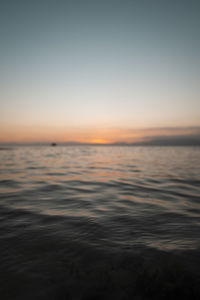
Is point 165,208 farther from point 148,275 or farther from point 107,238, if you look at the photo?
point 148,275

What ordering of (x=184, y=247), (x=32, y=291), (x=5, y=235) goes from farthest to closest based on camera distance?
(x=5, y=235), (x=184, y=247), (x=32, y=291)

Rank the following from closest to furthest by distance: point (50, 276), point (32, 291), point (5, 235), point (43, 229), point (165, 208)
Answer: point (32, 291) → point (50, 276) → point (5, 235) → point (43, 229) → point (165, 208)

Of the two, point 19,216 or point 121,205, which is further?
point 121,205

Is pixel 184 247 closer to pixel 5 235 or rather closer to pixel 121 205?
pixel 121 205

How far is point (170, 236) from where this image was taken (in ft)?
10.4

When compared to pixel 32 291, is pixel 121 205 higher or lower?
lower

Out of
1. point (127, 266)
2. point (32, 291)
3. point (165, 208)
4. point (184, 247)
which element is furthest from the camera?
point (165, 208)

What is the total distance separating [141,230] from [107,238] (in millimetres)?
809

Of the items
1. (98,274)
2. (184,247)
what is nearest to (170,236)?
(184,247)

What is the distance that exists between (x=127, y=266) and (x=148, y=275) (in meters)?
0.29

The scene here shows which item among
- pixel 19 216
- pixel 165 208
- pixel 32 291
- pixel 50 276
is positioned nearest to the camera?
pixel 32 291

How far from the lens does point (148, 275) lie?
2.10 metres

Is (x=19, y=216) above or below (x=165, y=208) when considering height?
above

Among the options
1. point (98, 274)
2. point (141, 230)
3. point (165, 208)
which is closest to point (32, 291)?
point (98, 274)
